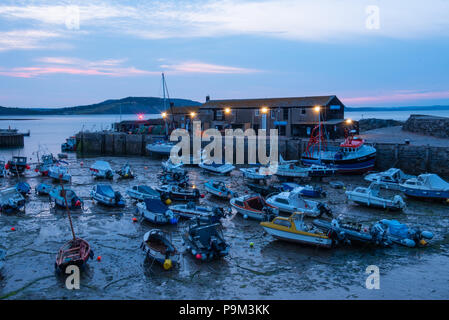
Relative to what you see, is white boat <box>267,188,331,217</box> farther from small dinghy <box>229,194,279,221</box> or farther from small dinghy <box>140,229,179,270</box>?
small dinghy <box>140,229,179,270</box>

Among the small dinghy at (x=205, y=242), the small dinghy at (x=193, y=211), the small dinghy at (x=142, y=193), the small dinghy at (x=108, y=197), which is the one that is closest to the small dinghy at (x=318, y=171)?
the small dinghy at (x=193, y=211)

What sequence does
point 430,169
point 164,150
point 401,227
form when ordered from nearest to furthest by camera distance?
point 401,227, point 430,169, point 164,150

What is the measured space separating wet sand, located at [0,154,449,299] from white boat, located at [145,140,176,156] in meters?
25.5

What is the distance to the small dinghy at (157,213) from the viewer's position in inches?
789

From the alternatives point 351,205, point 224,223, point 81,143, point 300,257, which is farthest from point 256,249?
point 81,143

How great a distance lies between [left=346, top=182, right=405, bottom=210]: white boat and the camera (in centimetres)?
2261

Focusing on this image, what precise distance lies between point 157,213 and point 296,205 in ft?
26.0

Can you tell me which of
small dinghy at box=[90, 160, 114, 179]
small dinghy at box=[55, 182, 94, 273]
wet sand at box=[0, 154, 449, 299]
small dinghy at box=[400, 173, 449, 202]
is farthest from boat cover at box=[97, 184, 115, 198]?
small dinghy at box=[400, 173, 449, 202]

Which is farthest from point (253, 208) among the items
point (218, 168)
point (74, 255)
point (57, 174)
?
point (57, 174)

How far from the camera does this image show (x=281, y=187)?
86.7 feet

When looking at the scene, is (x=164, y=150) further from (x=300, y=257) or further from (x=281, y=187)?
(x=300, y=257)

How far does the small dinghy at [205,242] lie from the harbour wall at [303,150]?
82.0 feet

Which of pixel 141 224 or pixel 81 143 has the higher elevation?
pixel 81 143

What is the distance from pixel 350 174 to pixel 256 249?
20787 mm
